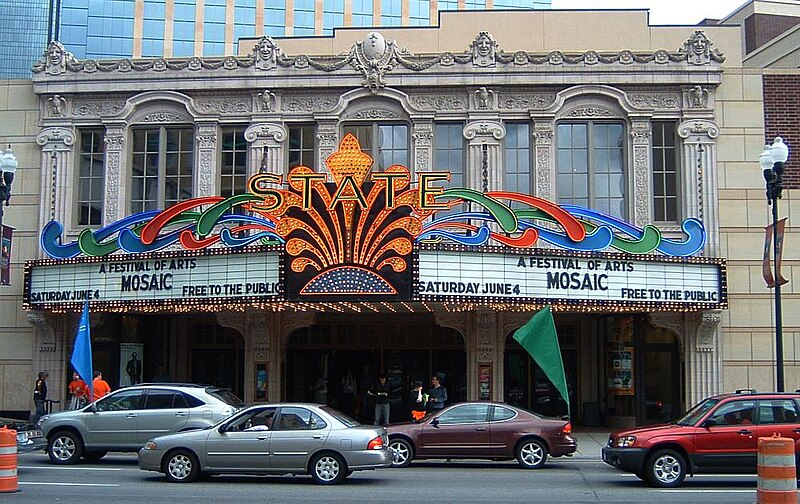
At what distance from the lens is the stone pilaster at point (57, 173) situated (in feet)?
92.7

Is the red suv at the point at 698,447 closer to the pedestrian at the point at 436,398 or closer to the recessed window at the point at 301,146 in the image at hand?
the pedestrian at the point at 436,398

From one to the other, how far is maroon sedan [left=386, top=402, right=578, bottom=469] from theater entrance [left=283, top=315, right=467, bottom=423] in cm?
→ 1123

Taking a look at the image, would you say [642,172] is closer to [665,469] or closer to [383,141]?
[383,141]

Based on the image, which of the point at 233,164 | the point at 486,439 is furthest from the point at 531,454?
the point at 233,164

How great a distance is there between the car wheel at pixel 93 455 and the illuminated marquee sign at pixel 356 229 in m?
5.20

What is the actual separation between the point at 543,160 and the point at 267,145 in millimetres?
7353

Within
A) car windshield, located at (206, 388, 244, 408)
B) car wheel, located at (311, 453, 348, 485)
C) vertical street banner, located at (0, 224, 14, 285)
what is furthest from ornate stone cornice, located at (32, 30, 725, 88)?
car wheel, located at (311, 453, 348, 485)

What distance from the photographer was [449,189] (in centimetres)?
2542

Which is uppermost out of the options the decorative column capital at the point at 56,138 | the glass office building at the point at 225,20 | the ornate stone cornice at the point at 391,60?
the glass office building at the point at 225,20

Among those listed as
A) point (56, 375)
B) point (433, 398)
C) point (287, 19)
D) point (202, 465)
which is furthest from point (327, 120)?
point (287, 19)

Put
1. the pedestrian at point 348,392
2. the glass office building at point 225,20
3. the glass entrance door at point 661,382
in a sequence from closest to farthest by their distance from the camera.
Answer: the glass entrance door at point 661,382 < the pedestrian at point 348,392 < the glass office building at point 225,20

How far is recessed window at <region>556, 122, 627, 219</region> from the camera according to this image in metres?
27.5

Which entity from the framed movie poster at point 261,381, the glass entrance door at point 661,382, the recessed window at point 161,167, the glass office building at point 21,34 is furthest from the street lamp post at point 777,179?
the glass office building at point 21,34

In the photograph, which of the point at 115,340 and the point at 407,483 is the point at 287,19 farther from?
the point at 407,483
